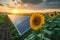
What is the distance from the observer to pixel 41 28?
8.34ft

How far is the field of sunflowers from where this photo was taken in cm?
251

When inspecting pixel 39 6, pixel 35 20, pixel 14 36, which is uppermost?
pixel 39 6

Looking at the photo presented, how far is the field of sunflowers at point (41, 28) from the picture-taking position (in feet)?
8.22

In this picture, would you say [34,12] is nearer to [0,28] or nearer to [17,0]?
[17,0]

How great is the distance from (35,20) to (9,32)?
31 centimetres

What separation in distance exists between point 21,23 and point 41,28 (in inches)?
8.9

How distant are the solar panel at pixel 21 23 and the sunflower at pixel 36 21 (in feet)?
0.15

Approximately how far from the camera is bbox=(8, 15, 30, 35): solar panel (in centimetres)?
250

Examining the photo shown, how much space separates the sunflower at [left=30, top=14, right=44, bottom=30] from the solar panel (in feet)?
0.15

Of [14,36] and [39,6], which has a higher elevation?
[39,6]

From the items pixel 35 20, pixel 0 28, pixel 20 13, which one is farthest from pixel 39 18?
pixel 0 28

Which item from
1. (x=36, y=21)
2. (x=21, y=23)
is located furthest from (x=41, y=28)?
(x=21, y=23)

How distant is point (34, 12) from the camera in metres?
2.51

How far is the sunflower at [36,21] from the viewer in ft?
8.25
